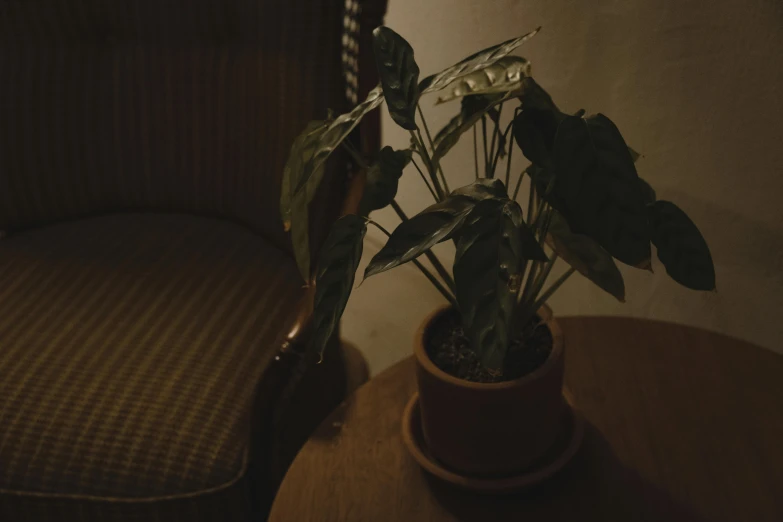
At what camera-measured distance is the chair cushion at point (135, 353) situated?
0.99 metres

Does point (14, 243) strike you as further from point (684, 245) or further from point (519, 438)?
point (684, 245)

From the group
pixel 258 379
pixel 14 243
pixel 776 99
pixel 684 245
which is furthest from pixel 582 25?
pixel 14 243

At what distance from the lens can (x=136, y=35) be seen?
4.59ft

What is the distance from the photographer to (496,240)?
61cm

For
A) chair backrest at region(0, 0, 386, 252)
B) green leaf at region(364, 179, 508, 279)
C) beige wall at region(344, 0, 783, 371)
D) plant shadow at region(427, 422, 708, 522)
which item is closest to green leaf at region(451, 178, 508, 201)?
green leaf at region(364, 179, 508, 279)

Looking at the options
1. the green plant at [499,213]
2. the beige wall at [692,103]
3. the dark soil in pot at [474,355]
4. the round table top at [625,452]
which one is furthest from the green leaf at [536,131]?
the beige wall at [692,103]

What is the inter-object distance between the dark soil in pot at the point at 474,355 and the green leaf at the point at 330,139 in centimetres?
23

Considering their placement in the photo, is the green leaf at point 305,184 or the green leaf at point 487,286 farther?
the green leaf at point 305,184

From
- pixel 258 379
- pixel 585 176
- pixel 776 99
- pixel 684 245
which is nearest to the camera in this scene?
pixel 585 176

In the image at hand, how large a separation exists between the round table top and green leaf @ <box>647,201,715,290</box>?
9.3 inches

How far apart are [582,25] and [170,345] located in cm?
94

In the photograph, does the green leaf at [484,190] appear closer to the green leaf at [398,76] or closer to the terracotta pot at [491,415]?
the green leaf at [398,76]

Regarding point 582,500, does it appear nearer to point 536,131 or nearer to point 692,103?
point 536,131

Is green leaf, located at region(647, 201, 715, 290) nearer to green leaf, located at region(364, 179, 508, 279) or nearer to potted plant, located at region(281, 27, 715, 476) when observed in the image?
potted plant, located at region(281, 27, 715, 476)
